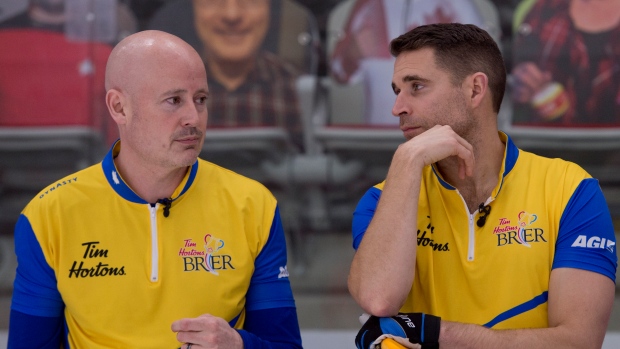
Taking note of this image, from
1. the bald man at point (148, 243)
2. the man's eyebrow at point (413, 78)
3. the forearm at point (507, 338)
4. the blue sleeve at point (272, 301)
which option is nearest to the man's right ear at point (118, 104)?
the bald man at point (148, 243)

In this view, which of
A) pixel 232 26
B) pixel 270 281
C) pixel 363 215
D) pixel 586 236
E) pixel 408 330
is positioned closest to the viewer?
pixel 408 330

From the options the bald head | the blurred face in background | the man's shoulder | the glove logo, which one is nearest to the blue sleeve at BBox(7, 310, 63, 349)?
the man's shoulder

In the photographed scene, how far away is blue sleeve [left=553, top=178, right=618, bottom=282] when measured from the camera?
2158mm

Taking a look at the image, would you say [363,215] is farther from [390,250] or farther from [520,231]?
[520,231]

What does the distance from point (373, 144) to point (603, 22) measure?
1.17 meters

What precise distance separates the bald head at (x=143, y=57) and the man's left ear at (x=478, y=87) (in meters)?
0.73

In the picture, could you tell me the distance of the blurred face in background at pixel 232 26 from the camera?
4055 mm

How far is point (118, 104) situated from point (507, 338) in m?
1.15

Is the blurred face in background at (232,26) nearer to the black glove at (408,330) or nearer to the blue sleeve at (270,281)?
the blue sleeve at (270,281)

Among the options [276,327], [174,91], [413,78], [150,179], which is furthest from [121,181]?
[413,78]

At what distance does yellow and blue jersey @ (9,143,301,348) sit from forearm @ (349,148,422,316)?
238 mm

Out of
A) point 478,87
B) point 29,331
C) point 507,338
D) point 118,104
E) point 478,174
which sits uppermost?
point 478,87

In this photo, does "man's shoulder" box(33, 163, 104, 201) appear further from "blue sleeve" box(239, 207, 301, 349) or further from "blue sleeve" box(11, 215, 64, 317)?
"blue sleeve" box(239, 207, 301, 349)

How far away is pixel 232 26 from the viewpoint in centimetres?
407
